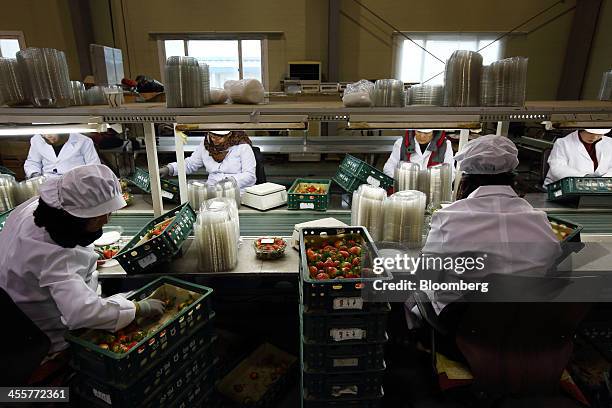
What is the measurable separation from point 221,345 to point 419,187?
2012 millimetres

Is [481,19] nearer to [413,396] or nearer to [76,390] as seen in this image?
[413,396]

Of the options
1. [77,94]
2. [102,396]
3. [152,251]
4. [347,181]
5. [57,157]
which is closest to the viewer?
[102,396]

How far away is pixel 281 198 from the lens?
3240 mm

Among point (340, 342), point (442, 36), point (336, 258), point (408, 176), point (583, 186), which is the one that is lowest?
point (340, 342)

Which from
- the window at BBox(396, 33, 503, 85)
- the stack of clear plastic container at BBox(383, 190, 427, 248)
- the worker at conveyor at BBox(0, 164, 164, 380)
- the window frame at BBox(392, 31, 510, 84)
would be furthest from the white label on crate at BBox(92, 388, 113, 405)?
the window frame at BBox(392, 31, 510, 84)

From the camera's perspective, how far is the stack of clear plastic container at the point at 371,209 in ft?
8.07

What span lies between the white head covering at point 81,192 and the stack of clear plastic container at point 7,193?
150 centimetres

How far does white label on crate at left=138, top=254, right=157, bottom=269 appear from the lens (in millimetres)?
2111

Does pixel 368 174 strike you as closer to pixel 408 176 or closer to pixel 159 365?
pixel 408 176

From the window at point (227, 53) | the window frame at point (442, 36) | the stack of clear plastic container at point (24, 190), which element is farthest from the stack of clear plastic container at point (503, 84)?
the window at point (227, 53)

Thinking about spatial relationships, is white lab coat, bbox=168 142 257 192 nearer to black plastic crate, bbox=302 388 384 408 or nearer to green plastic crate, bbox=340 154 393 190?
green plastic crate, bbox=340 154 393 190

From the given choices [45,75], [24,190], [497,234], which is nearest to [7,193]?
[24,190]

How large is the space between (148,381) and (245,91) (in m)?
1.79

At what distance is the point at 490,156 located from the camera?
83.7 inches
